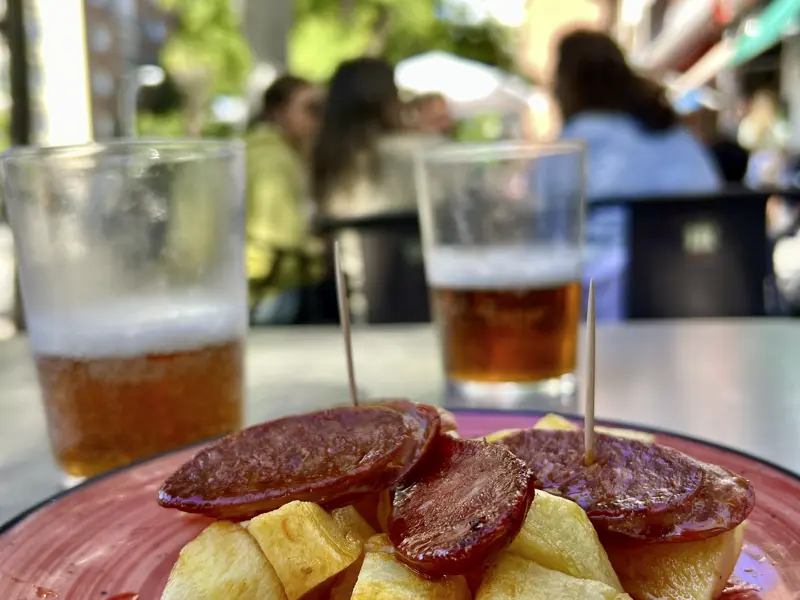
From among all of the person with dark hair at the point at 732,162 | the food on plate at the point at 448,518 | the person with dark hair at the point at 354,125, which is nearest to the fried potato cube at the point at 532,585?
the food on plate at the point at 448,518

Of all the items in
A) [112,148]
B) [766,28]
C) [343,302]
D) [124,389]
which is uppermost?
[766,28]

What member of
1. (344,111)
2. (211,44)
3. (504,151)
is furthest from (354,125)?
(211,44)

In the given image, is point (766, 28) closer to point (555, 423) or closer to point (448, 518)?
point (555, 423)

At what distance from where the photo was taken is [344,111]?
4.42m

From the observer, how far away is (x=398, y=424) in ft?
2.29

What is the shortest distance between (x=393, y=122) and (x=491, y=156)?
3232 millimetres

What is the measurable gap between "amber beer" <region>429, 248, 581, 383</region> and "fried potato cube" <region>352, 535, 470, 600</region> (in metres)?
0.77

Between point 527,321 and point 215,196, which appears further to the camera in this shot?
point 527,321

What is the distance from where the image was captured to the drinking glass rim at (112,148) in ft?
3.12

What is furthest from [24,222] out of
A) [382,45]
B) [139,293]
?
[382,45]

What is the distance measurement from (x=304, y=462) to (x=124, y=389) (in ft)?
1.37

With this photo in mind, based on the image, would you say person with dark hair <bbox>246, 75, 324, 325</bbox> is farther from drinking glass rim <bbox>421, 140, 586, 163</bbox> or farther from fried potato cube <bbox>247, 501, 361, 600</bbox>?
fried potato cube <bbox>247, 501, 361, 600</bbox>

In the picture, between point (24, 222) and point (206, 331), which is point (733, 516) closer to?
point (206, 331)

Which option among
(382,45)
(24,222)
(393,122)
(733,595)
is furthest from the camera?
(382,45)
